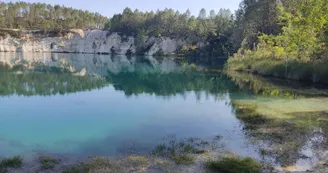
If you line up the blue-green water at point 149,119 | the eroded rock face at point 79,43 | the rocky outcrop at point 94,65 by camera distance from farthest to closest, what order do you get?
1. the eroded rock face at point 79,43
2. the rocky outcrop at point 94,65
3. the blue-green water at point 149,119

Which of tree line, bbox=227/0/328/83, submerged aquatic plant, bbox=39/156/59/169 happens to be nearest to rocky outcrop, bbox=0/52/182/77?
tree line, bbox=227/0/328/83

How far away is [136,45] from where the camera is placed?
114 m

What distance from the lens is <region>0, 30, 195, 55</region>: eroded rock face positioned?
115 metres

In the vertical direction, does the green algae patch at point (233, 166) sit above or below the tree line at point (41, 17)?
below

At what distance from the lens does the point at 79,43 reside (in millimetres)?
123438

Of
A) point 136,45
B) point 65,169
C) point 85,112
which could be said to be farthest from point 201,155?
point 136,45

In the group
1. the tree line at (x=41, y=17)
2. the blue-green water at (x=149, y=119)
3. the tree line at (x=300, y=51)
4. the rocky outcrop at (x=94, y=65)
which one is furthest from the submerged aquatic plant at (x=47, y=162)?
the tree line at (x=41, y=17)

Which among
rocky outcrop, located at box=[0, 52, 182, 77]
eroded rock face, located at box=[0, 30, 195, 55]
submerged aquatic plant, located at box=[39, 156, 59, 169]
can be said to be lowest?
submerged aquatic plant, located at box=[39, 156, 59, 169]

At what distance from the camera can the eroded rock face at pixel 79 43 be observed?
115094 mm

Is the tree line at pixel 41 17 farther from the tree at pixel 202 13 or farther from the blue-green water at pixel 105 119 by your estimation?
the blue-green water at pixel 105 119

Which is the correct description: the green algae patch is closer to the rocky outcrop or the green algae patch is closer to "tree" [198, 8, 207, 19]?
the rocky outcrop

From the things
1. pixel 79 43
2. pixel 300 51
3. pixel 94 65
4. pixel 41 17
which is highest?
pixel 41 17

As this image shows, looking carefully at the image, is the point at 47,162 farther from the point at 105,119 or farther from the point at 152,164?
the point at 105,119

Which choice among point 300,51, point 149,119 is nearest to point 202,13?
point 300,51
